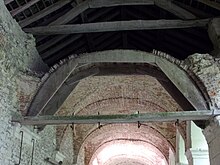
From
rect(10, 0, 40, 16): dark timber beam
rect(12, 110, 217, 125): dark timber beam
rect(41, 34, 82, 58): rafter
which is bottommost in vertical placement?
rect(12, 110, 217, 125): dark timber beam

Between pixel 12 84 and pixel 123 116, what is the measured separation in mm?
2261

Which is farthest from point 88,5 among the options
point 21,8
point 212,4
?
point 212,4

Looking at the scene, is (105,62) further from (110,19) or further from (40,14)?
(110,19)

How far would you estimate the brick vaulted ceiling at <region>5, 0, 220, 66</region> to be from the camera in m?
8.62

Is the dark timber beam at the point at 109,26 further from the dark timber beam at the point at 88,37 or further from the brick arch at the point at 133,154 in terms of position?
the brick arch at the point at 133,154

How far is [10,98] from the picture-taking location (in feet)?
24.4

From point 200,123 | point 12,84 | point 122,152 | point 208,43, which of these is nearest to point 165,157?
point 122,152

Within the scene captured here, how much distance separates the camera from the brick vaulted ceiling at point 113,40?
28.9 ft

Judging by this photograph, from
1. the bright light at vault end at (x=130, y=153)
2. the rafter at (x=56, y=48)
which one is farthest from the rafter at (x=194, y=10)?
the bright light at vault end at (x=130, y=153)

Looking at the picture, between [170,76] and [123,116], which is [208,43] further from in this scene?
[123,116]

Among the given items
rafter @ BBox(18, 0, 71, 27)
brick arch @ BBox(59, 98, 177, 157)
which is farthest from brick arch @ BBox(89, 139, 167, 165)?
rafter @ BBox(18, 0, 71, 27)

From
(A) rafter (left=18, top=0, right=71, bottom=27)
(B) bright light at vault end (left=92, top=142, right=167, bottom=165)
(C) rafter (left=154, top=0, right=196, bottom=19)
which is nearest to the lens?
→ (A) rafter (left=18, top=0, right=71, bottom=27)

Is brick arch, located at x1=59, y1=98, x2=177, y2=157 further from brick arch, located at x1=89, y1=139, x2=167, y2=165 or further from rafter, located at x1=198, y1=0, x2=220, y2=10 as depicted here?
rafter, located at x1=198, y1=0, x2=220, y2=10

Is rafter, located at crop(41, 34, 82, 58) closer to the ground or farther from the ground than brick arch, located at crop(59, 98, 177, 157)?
farther from the ground
